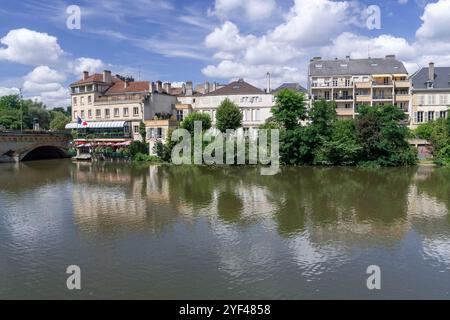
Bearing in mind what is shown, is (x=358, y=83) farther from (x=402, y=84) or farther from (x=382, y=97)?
(x=402, y=84)

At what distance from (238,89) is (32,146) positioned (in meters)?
30.1

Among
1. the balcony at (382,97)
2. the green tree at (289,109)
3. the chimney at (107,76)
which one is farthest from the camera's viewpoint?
the chimney at (107,76)

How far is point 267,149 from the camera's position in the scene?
166 ft

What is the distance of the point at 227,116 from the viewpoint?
5662 centimetres

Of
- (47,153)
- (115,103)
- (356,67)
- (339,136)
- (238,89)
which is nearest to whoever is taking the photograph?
(339,136)

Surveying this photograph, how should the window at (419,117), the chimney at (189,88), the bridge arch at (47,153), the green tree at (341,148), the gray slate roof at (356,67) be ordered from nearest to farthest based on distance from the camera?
1. the green tree at (341,148)
2. the window at (419,117)
3. the gray slate roof at (356,67)
4. the bridge arch at (47,153)
5. the chimney at (189,88)

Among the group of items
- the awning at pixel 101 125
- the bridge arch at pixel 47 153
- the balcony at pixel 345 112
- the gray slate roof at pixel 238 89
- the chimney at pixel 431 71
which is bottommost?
the bridge arch at pixel 47 153

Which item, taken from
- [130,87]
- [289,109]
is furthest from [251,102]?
[130,87]

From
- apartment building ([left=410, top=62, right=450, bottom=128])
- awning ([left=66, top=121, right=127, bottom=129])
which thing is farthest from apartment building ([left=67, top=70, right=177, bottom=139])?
apartment building ([left=410, top=62, right=450, bottom=128])

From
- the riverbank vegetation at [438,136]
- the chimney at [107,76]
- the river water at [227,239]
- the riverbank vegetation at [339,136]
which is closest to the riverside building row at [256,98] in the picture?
the chimney at [107,76]

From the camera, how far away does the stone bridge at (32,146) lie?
192 feet

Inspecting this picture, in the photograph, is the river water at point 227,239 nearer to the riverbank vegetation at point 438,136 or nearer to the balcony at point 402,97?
the riverbank vegetation at point 438,136

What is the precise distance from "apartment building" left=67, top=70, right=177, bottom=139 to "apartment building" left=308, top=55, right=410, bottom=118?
876 inches
